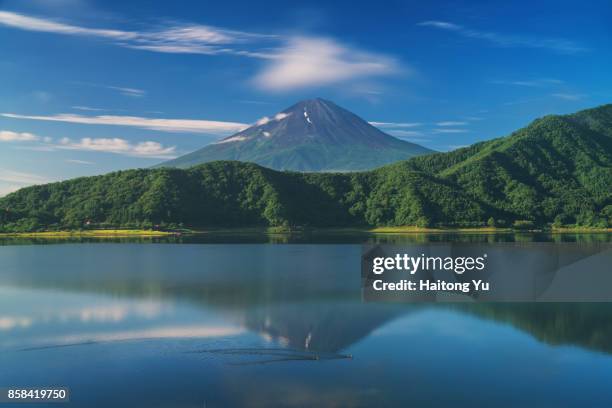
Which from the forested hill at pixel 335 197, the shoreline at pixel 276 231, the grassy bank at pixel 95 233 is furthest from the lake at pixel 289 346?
the forested hill at pixel 335 197

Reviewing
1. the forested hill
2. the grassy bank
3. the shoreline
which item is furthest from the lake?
the forested hill

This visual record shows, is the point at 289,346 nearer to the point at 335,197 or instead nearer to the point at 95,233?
the point at 95,233

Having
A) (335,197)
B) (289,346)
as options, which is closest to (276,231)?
(335,197)

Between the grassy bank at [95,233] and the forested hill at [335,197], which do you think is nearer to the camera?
the grassy bank at [95,233]

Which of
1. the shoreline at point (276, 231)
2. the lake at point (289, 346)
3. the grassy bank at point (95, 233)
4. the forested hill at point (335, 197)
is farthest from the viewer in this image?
the forested hill at point (335, 197)

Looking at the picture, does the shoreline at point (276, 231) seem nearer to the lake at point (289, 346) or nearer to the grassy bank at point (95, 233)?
the grassy bank at point (95, 233)

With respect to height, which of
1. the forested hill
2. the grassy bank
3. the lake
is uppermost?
the forested hill

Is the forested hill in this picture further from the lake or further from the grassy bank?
the lake
